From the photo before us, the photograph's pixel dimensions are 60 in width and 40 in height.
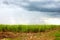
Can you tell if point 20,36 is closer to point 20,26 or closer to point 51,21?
point 20,26

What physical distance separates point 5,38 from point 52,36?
0.50 metres

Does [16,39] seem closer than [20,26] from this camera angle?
Yes

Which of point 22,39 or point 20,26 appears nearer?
point 22,39

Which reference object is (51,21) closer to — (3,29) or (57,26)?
(57,26)

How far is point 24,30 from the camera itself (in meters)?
1.90

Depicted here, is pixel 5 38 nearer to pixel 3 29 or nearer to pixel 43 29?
pixel 3 29

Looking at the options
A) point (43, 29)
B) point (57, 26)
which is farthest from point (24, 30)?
point (57, 26)

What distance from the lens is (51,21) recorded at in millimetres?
1913

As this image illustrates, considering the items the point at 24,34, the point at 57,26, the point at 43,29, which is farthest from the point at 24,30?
the point at 57,26

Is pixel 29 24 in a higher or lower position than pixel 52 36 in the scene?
higher

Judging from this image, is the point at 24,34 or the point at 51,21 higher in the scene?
the point at 51,21

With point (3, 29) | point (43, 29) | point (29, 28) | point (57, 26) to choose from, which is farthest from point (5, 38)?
point (57, 26)

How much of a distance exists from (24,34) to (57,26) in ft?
1.22

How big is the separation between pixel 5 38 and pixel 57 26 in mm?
574
